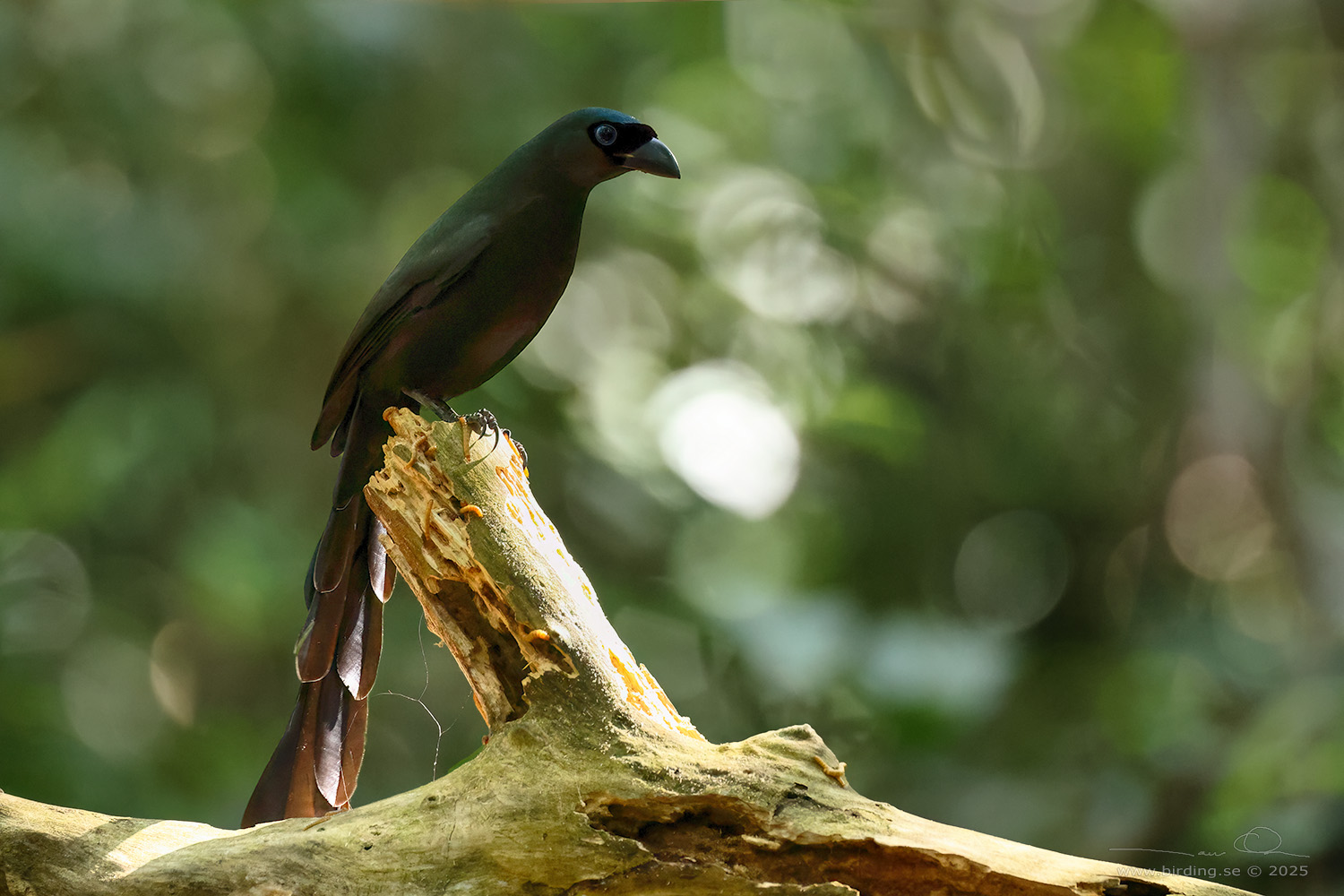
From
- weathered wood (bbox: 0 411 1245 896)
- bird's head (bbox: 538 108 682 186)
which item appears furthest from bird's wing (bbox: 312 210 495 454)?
weathered wood (bbox: 0 411 1245 896)

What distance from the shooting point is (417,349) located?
230 centimetres

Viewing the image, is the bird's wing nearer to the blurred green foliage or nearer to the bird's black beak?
the bird's black beak

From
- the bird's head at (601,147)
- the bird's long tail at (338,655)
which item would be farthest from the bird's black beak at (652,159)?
the bird's long tail at (338,655)

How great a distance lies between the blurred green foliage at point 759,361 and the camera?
460 cm

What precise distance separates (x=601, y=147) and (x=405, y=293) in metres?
0.51

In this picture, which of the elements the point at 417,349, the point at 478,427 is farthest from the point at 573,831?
the point at 417,349

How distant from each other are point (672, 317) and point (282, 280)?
1.83m

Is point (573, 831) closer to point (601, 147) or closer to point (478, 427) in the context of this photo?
point (478, 427)

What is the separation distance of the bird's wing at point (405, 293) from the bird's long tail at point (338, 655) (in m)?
0.09

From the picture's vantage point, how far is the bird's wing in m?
2.27

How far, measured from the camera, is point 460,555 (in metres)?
2.07

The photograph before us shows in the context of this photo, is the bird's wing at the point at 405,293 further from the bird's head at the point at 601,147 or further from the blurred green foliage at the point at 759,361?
the blurred green foliage at the point at 759,361

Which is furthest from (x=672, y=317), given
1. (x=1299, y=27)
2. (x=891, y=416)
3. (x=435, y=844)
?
(x=435, y=844)

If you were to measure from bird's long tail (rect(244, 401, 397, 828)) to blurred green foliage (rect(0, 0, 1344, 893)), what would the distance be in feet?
7.38
